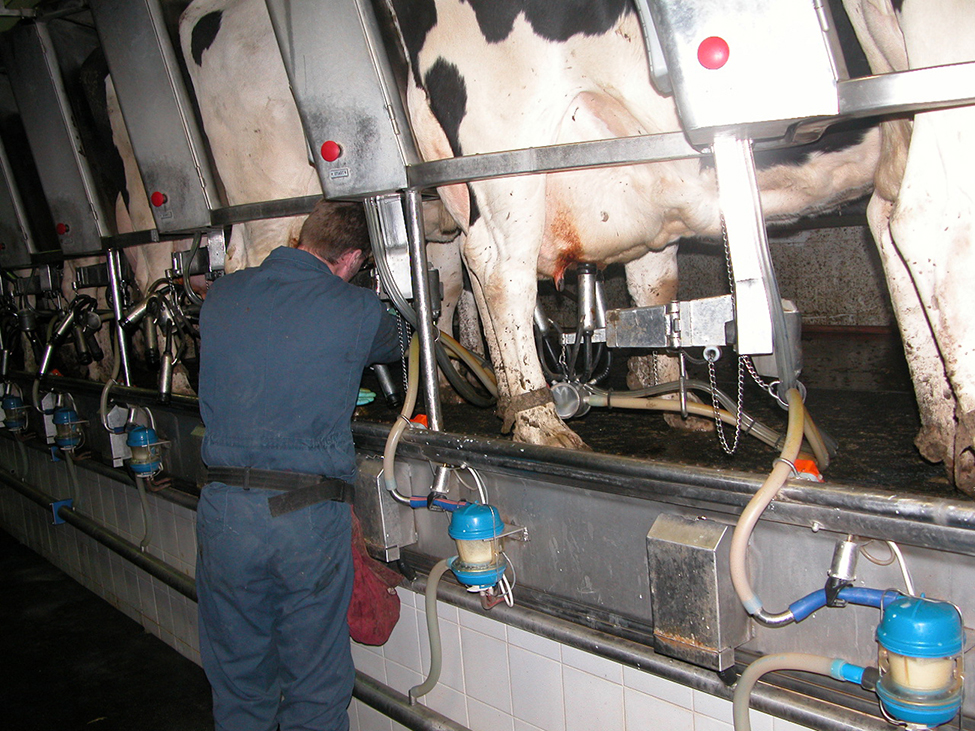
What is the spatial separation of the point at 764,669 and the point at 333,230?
1563 millimetres

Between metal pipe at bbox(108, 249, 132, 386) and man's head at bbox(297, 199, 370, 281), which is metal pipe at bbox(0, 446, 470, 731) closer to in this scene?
metal pipe at bbox(108, 249, 132, 386)

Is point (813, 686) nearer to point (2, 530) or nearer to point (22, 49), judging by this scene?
point (22, 49)

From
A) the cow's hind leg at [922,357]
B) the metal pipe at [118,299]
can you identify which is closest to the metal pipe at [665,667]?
the cow's hind leg at [922,357]

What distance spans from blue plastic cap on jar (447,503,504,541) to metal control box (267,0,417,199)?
0.96 m

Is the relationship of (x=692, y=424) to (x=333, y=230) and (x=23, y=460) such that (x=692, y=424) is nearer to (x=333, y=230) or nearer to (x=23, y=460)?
(x=333, y=230)

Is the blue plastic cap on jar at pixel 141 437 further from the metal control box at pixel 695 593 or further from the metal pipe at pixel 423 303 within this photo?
the metal control box at pixel 695 593

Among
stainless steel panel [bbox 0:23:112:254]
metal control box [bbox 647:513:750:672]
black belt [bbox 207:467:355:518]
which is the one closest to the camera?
metal control box [bbox 647:513:750:672]

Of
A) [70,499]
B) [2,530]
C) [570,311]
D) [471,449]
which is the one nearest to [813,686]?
[471,449]

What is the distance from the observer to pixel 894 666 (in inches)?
46.6

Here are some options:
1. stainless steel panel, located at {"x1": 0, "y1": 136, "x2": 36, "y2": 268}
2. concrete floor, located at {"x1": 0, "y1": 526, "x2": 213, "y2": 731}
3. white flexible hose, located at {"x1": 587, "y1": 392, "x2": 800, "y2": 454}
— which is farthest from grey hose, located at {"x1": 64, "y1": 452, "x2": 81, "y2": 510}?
white flexible hose, located at {"x1": 587, "y1": 392, "x2": 800, "y2": 454}

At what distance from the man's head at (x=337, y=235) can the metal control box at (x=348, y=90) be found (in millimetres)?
64

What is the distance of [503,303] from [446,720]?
4.00ft

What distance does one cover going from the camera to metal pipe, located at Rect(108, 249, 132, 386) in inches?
140

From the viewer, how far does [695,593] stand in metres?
1.47
